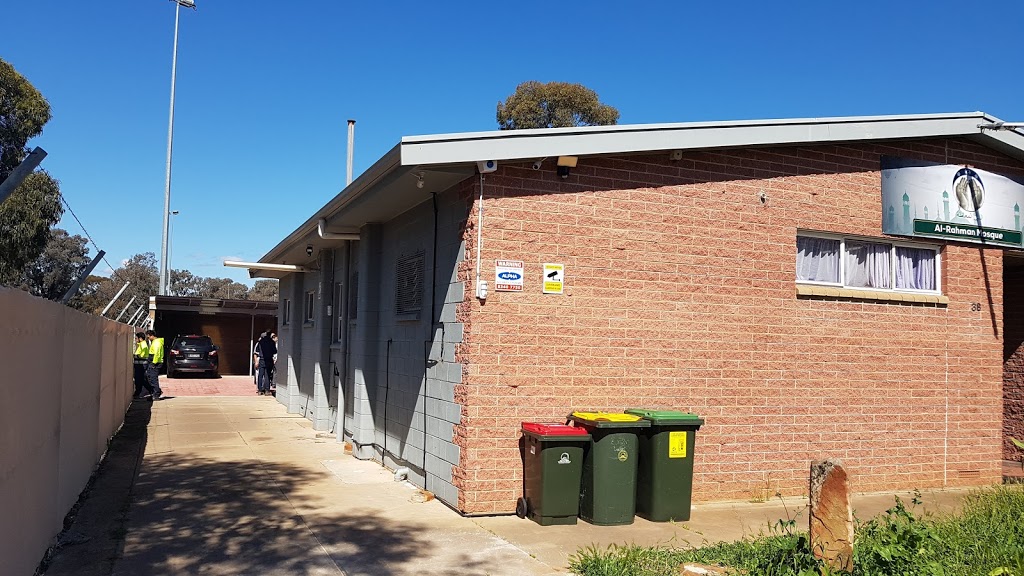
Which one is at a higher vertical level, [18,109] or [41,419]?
[18,109]

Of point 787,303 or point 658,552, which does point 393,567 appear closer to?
point 658,552

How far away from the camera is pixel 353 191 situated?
1014 centimetres

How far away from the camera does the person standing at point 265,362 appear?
2486 cm

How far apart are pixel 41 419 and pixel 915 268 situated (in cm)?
976

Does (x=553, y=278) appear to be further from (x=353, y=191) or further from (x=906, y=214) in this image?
(x=906, y=214)

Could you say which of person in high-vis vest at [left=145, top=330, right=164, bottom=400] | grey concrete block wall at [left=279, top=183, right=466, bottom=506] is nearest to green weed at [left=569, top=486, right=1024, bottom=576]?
grey concrete block wall at [left=279, top=183, right=466, bottom=506]

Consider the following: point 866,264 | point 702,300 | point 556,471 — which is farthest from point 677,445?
point 866,264

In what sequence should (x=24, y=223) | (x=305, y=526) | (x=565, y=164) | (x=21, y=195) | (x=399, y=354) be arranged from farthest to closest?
(x=21, y=195)
(x=24, y=223)
(x=399, y=354)
(x=565, y=164)
(x=305, y=526)

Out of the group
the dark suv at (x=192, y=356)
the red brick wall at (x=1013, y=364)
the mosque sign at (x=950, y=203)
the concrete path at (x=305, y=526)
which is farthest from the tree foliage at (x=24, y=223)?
the red brick wall at (x=1013, y=364)

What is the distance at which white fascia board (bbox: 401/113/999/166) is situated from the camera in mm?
7801

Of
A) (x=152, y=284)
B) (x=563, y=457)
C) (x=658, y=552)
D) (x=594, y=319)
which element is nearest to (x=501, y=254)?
(x=594, y=319)

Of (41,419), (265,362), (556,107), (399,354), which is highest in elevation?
(556,107)

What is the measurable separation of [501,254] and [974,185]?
22.2ft

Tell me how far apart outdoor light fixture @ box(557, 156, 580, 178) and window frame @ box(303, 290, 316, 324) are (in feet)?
34.2
